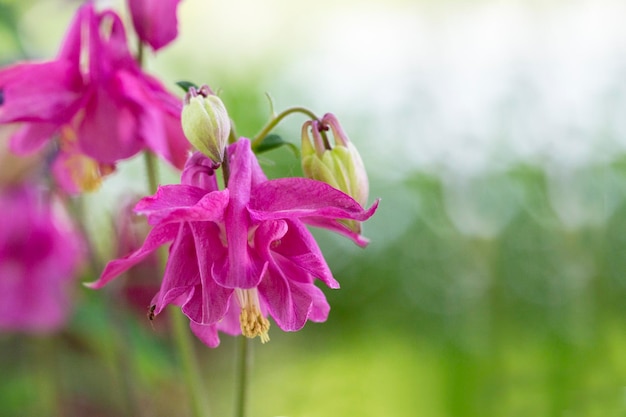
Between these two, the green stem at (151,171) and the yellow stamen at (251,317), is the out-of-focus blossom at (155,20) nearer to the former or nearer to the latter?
the green stem at (151,171)

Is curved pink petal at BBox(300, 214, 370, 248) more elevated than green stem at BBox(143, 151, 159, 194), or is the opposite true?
green stem at BBox(143, 151, 159, 194)

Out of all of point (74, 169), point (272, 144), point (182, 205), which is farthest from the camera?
point (74, 169)

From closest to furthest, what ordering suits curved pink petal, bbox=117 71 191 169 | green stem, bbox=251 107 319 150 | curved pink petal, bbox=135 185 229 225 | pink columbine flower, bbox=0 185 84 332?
curved pink petal, bbox=135 185 229 225 < green stem, bbox=251 107 319 150 < curved pink petal, bbox=117 71 191 169 < pink columbine flower, bbox=0 185 84 332

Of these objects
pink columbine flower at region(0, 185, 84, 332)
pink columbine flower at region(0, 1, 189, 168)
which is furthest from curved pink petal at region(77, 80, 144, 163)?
pink columbine flower at region(0, 185, 84, 332)

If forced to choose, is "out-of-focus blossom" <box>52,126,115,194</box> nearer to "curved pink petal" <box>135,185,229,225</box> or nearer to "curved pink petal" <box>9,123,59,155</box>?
"curved pink petal" <box>9,123,59,155</box>

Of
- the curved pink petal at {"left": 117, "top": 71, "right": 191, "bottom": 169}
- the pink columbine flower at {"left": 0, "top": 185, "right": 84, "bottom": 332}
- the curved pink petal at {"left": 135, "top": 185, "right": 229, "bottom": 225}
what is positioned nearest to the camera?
the curved pink petal at {"left": 135, "top": 185, "right": 229, "bottom": 225}

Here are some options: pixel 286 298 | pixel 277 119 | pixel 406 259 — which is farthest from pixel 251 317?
pixel 406 259

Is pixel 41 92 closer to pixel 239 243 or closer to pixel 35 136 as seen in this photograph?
pixel 35 136

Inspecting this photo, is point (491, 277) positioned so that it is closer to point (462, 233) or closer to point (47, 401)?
point (462, 233)
